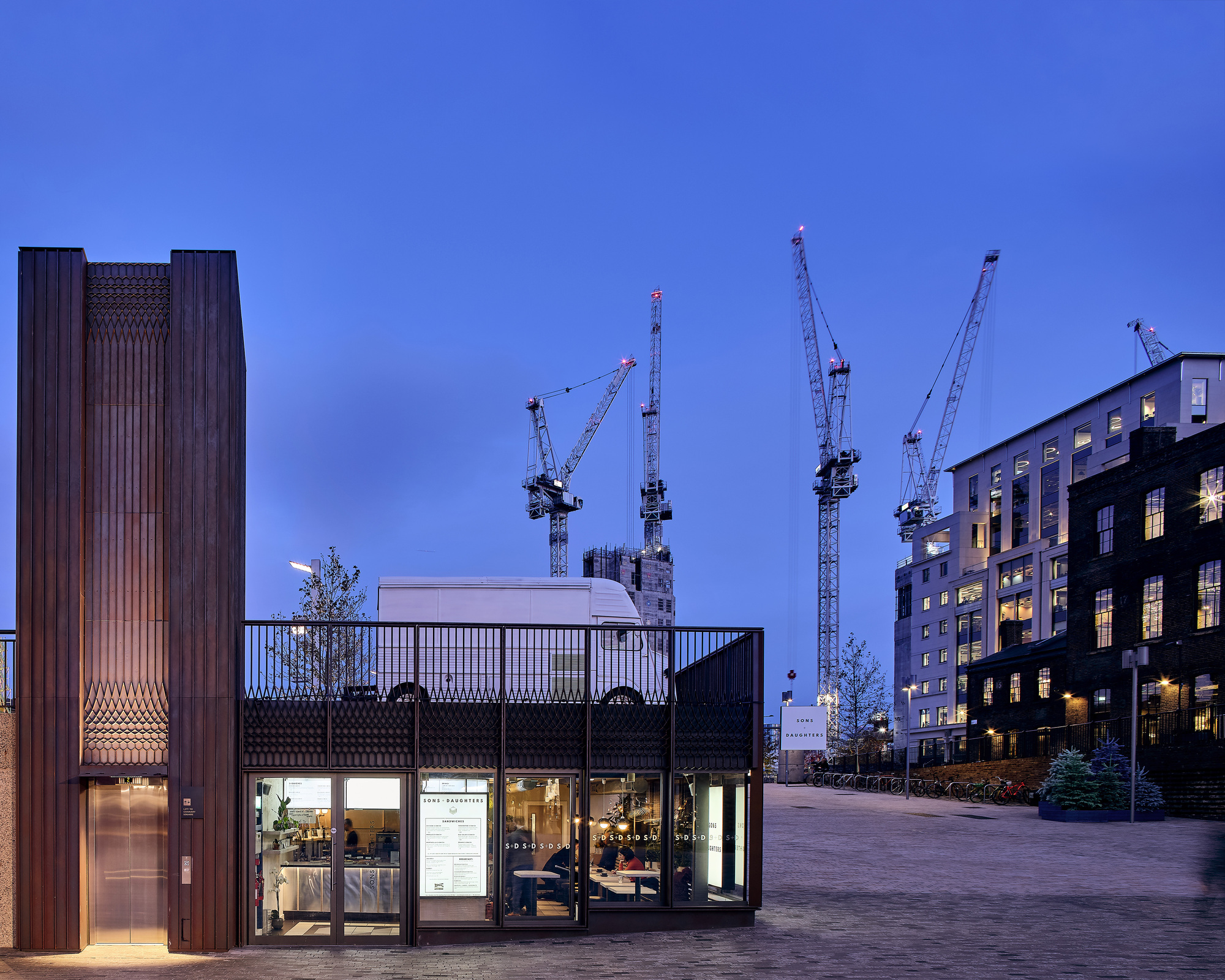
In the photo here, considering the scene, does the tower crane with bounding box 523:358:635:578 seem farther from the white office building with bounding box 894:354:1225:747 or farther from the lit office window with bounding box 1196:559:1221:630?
the lit office window with bounding box 1196:559:1221:630

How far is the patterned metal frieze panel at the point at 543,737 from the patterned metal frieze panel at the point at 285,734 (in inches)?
106

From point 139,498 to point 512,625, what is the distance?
18.3 ft

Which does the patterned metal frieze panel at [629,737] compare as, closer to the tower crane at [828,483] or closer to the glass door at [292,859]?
the glass door at [292,859]

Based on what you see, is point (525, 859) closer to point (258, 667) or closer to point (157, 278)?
point (258, 667)

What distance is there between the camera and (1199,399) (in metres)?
65.6

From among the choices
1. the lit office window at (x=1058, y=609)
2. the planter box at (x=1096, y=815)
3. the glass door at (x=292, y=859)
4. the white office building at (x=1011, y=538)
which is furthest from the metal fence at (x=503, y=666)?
the lit office window at (x=1058, y=609)

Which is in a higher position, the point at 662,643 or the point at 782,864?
the point at 662,643

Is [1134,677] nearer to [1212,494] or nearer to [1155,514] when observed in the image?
[1212,494]

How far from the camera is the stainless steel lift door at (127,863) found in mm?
15820

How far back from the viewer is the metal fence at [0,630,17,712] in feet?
54.0

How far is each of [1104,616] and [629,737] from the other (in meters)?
35.4

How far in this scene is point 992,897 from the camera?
1914 cm

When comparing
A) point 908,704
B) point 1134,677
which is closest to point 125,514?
point 1134,677

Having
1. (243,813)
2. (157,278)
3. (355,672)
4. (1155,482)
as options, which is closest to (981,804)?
(1155,482)
